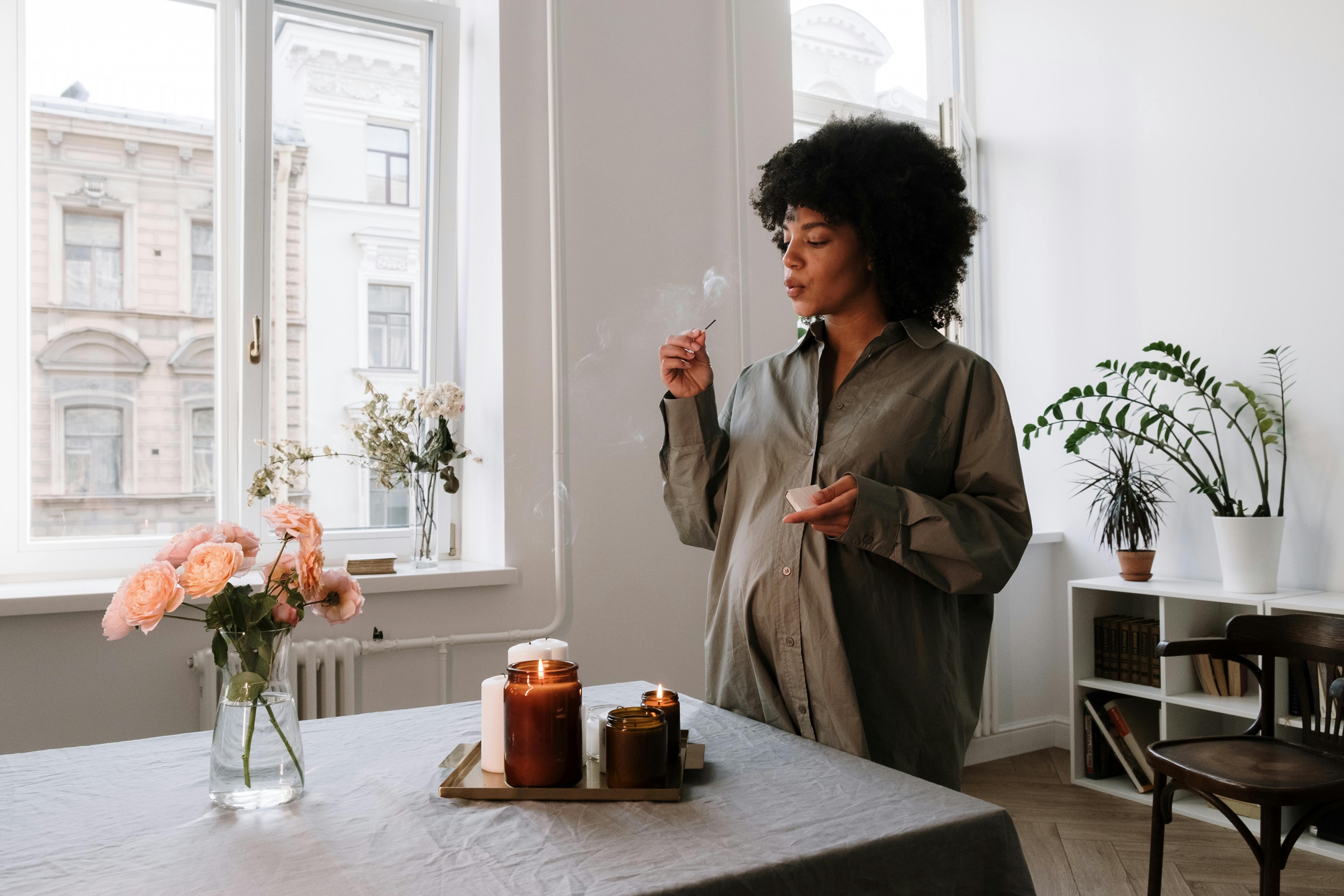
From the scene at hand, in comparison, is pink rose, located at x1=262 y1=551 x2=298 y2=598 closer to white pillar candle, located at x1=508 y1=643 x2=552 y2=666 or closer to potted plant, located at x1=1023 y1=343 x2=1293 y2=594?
white pillar candle, located at x1=508 y1=643 x2=552 y2=666

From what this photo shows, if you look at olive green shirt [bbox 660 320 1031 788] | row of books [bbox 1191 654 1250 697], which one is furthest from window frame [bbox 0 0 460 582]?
row of books [bbox 1191 654 1250 697]

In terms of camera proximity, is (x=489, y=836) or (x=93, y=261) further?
(x=93, y=261)

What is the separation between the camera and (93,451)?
2.54 m

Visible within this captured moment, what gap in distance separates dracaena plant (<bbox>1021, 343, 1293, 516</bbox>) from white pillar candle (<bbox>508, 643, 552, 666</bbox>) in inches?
95.4

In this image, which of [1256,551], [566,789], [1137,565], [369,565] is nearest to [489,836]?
[566,789]

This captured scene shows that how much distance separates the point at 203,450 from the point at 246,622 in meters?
1.83

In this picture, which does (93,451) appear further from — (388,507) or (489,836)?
(489,836)

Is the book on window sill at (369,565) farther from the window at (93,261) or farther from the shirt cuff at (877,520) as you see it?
the shirt cuff at (877,520)

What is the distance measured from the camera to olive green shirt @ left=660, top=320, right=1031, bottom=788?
133 centimetres

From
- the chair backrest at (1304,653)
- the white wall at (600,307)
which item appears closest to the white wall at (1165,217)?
the chair backrest at (1304,653)

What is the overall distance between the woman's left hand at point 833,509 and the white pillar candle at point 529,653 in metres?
0.35

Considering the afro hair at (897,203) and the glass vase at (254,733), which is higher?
the afro hair at (897,203)

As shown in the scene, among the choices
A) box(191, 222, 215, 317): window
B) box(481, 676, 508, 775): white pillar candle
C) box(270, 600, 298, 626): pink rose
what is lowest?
box(481, 676, 508, 775): white pillar candle

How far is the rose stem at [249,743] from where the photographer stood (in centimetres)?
103
